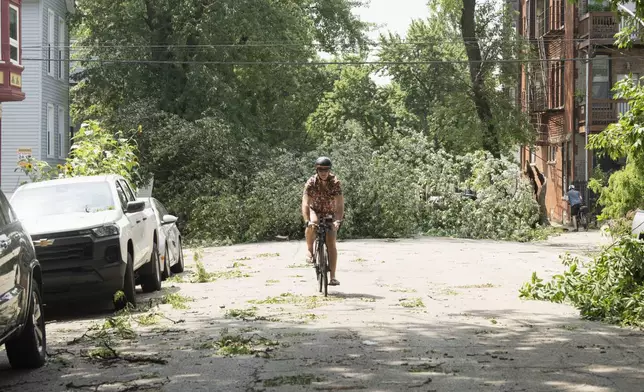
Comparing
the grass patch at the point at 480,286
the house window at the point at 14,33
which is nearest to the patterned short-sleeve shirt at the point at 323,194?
the grass patch at the point at 480,286

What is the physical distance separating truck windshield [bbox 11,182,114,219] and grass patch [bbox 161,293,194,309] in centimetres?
136

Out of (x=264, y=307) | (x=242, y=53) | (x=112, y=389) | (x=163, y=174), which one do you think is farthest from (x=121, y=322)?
(x=242, y=53)

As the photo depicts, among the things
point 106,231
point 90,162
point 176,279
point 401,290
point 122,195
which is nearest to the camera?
point 106,231

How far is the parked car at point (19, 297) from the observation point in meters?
8.16

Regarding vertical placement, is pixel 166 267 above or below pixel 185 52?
below

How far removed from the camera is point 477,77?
46812 millimetres

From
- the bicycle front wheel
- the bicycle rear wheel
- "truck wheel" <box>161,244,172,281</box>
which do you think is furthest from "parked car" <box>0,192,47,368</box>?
"truck wheel" <box>161,244,172,281</box>

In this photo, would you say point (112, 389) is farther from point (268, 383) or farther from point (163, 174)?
point (163, 174)

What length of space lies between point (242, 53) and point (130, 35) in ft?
14.2

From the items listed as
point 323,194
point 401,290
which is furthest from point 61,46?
point 401,290

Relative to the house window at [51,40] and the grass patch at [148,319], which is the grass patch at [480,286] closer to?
the grass patch at [148,319]

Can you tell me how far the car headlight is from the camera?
44.4 ft

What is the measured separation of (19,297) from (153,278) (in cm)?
796

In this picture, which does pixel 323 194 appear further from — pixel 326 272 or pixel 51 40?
pixel 51 40
